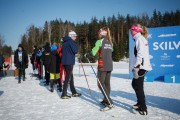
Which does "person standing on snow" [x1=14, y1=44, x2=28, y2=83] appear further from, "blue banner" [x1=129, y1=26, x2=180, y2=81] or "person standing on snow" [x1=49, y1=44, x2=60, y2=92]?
"blue banner" [x1=129, y1=26, x2=180, y2=81]

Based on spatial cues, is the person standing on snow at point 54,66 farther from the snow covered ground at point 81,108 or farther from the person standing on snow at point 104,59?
the person standing on snow at point 104,59

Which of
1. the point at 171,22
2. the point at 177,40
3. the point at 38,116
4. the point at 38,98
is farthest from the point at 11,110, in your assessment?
the point at 171,22

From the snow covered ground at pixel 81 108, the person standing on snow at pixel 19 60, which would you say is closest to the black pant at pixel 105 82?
the snow covered ground at pixel 81 108

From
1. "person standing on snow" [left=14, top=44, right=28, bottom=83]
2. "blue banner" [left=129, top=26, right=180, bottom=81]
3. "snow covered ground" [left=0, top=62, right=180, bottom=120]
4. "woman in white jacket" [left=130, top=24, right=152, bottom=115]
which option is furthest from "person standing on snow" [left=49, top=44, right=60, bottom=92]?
"blue banner" [left=129, top=26, right=180, bottom=81]

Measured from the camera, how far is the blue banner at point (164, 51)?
11828 mm

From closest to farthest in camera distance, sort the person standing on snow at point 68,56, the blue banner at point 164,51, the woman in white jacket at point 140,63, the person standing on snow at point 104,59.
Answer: the woman in white jacket at point 140,63 < the person standing on snow at point 104,59 < the person standing on snow at point 68,56 < the blue banner at point 164,51

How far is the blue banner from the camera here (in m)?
11.8

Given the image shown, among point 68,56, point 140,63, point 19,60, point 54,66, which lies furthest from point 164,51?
point 19,60

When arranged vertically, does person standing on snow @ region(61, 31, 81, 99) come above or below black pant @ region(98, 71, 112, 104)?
above

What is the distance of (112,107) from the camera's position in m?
5.84

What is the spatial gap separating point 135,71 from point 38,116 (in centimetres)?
251

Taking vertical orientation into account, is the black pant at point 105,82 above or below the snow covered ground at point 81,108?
above

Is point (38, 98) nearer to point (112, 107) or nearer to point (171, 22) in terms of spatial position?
point (112, 107)

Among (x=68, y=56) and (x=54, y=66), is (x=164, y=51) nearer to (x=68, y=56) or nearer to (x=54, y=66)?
(x=54, y=66)
